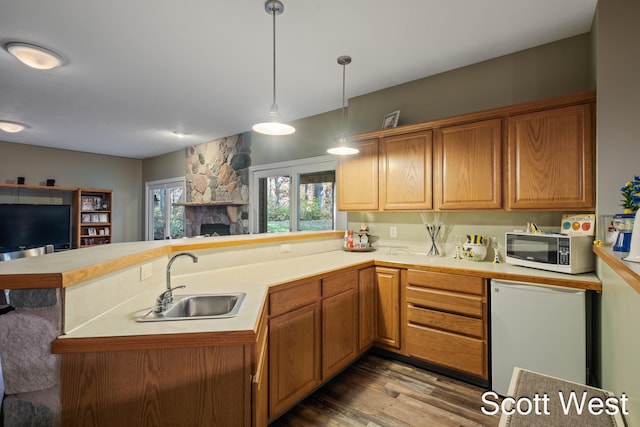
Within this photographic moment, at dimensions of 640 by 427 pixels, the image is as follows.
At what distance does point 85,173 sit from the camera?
6.50m

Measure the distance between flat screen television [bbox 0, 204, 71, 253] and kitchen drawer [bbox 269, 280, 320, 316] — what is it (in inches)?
247

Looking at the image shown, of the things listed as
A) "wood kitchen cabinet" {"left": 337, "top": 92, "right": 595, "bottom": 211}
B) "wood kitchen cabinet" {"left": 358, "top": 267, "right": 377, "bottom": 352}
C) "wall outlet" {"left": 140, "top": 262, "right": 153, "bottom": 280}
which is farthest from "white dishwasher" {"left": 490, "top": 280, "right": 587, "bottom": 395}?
"wall outlet" {"left": 140, "top": 262, "right": 153, "bottom": 280}

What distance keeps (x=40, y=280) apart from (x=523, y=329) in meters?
2.67

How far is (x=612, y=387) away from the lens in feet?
4.78

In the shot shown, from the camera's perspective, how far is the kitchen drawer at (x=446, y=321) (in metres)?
2.27

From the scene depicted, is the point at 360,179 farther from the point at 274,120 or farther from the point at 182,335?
the point at 182,335

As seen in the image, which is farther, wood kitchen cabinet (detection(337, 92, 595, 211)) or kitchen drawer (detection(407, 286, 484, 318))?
kitchen drawer (detection(407, 286, 484, 318))

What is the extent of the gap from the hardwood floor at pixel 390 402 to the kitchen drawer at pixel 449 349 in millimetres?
148

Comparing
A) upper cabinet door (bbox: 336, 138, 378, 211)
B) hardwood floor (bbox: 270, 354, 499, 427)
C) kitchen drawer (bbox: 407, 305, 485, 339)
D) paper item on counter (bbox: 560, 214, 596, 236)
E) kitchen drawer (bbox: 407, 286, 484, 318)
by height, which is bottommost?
hardwood floor (bbox: 270, 354, 499, 427)

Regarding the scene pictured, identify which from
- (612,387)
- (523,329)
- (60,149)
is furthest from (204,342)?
(60,149)

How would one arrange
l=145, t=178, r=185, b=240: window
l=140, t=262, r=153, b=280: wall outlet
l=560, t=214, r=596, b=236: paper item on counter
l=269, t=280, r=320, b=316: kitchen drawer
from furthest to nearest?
l=145, t=178, r=185, b=240: window, l=560, t=214, r=596, b=236: paper item on counter, l=269, t=280, r=320, b=316: kitchen drawer, l=140, t=262, r=153, b=280: wall outlet

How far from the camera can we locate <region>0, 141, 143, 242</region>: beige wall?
18.5ft

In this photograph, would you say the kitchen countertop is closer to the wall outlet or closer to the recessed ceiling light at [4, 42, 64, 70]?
the wall outlet

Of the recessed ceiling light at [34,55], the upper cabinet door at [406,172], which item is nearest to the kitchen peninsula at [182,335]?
the upper cabinet door at [406,172]
